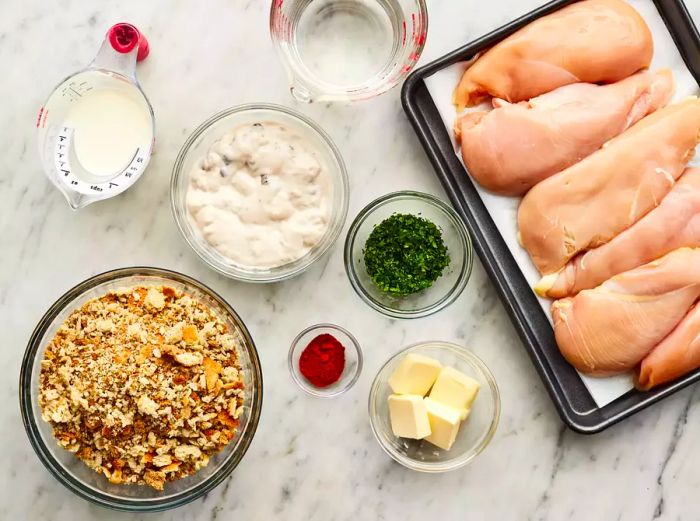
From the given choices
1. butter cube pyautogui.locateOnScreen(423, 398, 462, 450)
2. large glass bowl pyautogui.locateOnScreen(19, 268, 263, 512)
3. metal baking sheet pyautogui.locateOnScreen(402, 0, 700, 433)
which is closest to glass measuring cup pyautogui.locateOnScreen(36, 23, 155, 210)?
large glass bowl pyautogui.locateOnScreen(19, 268, 263, 512)

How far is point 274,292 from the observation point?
6.47ft

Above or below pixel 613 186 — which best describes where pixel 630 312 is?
below

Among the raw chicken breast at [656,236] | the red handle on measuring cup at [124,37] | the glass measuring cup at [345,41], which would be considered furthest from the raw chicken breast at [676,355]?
the red handle on measuring cup at [124,37]

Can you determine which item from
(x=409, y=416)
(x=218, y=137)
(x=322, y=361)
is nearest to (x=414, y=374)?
(x=409, y=416)

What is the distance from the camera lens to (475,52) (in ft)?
6.23

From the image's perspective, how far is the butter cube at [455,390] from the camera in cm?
186

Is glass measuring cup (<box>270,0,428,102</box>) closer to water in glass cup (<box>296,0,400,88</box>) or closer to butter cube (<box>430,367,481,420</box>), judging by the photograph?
water in glass cup (<box>296,0,400,88</box>)

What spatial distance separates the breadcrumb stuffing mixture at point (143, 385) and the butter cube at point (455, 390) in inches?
18.9

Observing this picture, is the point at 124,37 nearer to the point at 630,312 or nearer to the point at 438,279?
the point at 438,279

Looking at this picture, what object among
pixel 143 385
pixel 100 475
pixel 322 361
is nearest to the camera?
pixel 143 385

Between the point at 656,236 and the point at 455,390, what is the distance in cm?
60

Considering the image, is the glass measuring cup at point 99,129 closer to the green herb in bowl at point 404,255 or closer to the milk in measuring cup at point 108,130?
the milk in measuring cup at point 108,130

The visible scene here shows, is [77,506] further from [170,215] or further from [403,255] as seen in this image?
[403,255]

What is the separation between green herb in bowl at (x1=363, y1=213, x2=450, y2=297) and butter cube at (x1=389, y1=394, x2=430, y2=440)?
26 cm
